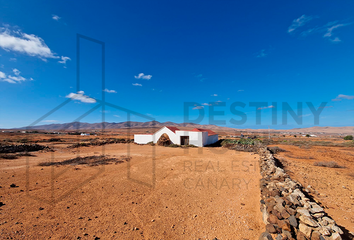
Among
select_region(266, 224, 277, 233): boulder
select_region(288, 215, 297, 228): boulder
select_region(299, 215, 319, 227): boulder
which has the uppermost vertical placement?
select_region(299, 215, 319, 227): boulder

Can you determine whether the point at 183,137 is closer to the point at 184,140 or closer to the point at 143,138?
the point at 184,140

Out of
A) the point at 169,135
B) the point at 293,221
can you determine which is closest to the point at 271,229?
the point at 293,221

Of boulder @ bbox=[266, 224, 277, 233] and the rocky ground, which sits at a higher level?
boulder @ bbox=[266, 224, 277, 233]

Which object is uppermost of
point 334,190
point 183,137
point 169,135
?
point 169,135

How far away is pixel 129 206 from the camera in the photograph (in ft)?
16.2

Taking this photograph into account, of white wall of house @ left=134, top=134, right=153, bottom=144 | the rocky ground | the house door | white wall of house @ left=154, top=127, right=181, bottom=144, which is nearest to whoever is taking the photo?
the rocky ground

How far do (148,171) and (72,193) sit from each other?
3954mm

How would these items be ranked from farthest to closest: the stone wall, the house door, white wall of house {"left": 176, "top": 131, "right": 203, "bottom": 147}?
the house door, white wall of house {"left": 176, "top": 131, "right": 203, "bottom": 147}, the stone wall

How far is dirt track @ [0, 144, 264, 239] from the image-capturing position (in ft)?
12.2

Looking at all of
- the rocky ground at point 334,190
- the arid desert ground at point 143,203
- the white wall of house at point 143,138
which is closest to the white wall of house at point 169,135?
the white wall of house at point 143,138

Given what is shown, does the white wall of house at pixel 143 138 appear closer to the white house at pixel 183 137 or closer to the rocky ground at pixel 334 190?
the white house at pixel 183 137

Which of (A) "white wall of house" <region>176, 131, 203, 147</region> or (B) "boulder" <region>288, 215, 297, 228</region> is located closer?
(B) "boulder" <region>288, 215, 297, 228</region>

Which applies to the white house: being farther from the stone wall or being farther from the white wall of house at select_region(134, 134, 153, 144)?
the stone wall

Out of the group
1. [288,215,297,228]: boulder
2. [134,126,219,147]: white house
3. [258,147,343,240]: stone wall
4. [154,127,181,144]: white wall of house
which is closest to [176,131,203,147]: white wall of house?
[134,126,219,147]: white house
